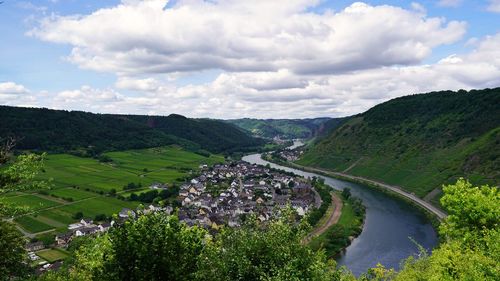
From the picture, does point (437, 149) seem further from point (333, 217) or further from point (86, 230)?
point (86, 230)

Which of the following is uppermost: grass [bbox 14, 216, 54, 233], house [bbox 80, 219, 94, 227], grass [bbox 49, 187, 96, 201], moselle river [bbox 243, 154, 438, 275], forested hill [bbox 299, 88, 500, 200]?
forested hill [bbox 299, 88, 500, 200]

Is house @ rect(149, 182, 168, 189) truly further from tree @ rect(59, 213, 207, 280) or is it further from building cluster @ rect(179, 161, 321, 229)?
tree @ rect(59, 213, 207, 280)

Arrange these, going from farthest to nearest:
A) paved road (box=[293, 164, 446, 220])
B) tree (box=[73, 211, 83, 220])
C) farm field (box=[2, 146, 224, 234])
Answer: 1. paved road (box=[293, 164, 446, 220])
2. tree (box=[73, 211, 83, 220])
3. farm field (box=[2, 146, 224, 234])

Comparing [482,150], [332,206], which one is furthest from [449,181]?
[332,206]

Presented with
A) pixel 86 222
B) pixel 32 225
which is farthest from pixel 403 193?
pixel 32 225

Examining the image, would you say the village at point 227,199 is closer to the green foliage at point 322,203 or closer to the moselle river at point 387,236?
the green foliage at point 322,203

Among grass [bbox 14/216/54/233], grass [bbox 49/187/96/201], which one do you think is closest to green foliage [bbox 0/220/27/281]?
grass [bbox 14/216/54/233]

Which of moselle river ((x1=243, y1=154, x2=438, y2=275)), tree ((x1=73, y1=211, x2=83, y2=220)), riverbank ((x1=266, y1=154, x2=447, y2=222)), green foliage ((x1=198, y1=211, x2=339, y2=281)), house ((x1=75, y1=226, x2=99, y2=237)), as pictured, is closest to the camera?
green foliage ((x1=198, y1=211, x2=339, y2=281))
